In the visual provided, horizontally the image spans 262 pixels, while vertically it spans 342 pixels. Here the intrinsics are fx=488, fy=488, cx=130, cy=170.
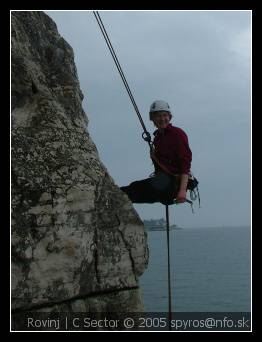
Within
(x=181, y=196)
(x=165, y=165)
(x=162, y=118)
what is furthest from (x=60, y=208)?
(x=162, y=118)

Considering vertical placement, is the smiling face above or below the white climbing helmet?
below

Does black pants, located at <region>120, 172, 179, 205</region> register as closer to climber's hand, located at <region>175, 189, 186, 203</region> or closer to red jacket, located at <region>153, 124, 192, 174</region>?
red jacket, located at <region>153, 124, 192, 174</region>

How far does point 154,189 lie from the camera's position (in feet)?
31.7

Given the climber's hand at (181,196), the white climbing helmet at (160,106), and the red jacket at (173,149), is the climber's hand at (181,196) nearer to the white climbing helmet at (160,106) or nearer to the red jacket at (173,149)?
the red jacket at (173,149)

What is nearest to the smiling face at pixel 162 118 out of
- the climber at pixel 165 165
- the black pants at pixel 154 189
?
the climber at pixel 165 165

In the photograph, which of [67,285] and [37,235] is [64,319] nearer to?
[67,285]

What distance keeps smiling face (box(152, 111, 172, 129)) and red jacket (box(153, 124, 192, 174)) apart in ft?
0.31

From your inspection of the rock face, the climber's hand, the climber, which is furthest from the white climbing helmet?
the climber's hand

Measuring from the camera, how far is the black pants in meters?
9.46

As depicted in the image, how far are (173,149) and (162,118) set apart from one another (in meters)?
0.64

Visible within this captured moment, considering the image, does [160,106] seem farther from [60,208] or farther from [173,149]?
[60,208]

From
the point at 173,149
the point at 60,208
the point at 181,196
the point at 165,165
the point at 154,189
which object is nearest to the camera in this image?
the point at 60,208

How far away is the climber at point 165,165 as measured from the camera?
358 inches
